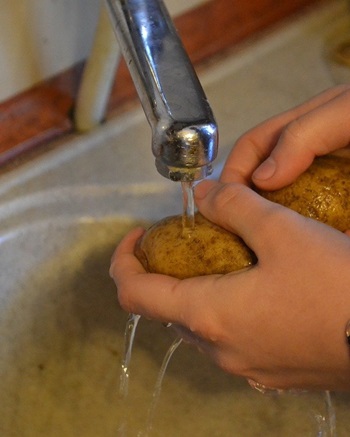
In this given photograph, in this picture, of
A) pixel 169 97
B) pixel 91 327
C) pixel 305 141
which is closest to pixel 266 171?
pixel 305 141

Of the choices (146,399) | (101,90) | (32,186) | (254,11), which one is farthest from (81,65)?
(146,399)

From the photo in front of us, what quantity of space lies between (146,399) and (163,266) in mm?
218

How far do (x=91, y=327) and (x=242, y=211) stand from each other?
286 mm

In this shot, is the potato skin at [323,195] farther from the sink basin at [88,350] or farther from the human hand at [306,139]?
the sink basin at [88,350]

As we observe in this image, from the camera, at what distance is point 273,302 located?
45cm

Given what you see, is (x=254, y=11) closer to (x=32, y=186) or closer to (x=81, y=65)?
(x=81, y=65)

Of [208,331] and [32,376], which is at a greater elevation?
[208,331]

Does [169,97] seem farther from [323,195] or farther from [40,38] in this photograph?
[40,38]

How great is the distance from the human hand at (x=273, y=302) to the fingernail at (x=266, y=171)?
4cm

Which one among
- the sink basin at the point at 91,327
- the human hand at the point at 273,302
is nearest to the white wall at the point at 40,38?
the sink basin at the point at 91,327

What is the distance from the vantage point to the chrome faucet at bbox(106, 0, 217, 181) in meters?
0.43

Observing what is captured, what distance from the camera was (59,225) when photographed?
0.70 meters

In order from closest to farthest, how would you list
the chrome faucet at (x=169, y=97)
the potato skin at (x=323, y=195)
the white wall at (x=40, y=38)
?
1. the chrome faucet at (x=169, y=97)
2. the potato skin at (x=323, y=195)
3. the white wall at (x=40, y=38)

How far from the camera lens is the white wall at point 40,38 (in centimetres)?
66
